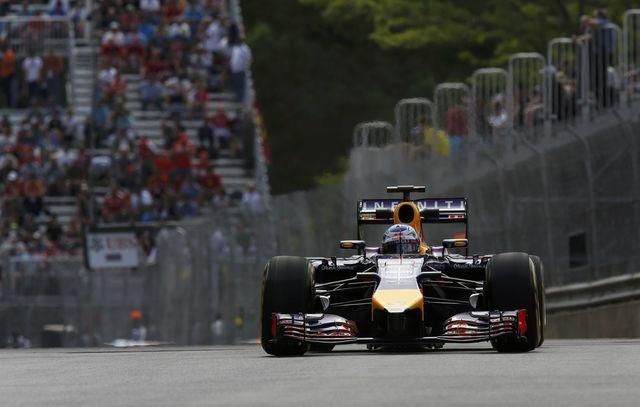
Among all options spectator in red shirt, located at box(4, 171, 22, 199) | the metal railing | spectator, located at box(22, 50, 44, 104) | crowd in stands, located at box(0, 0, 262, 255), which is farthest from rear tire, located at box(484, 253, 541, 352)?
spectator, located at box(22, 50, 44, 104)

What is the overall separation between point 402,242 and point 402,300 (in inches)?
A: 60.5

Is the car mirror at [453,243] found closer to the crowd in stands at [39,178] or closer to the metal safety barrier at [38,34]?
the crowd in stands at [39,178]

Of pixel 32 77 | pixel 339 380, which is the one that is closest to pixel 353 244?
pixel 339 380

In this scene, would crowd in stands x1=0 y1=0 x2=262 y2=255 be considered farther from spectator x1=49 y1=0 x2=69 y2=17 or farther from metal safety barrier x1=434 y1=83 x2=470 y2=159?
metal safety barrier x1=434 y1=83 x2=470 y2=159

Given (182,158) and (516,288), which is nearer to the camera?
(516,288)

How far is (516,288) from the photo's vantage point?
54.9ft

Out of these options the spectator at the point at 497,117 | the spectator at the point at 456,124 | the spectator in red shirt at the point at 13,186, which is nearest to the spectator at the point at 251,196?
the spectator in red shirt at the point at 13,186

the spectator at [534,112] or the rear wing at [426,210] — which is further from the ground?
the spectator at [534,112]

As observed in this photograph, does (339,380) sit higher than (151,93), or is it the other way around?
(151,93)

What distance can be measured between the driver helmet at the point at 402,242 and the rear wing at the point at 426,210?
1103mm

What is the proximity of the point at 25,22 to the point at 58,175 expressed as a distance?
6.28m

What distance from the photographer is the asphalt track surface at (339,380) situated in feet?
38.6

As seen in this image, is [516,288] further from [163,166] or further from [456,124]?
[163,166]

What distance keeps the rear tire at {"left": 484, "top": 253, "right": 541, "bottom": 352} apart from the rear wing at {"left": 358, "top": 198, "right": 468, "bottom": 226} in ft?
7.56
